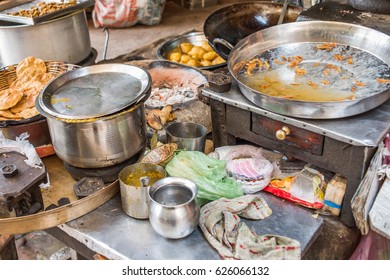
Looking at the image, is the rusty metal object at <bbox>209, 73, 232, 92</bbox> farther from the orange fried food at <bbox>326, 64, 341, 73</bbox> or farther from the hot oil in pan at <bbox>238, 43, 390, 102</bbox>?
the orange fried food at <bbox>326, 64, 341, 73</bbox>

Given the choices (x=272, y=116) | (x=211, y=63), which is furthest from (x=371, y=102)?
(x=211, y=63)

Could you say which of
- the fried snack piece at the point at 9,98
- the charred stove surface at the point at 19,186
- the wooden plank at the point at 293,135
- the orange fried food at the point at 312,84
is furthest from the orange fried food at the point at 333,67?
the fried snack piece at the point at 9,98

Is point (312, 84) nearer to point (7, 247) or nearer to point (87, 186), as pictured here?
point (87, 186)

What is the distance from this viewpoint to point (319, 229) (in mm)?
1990

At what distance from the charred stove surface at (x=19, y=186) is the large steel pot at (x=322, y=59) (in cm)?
107

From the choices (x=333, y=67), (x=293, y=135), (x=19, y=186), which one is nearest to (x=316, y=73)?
(x=333, y=67)

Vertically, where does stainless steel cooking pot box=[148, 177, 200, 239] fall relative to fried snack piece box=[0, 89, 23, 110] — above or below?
below

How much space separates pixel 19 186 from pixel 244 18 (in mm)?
2734

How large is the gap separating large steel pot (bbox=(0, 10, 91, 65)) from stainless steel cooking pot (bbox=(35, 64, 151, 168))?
107 centimetres

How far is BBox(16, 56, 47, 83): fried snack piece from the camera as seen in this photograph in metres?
2.76

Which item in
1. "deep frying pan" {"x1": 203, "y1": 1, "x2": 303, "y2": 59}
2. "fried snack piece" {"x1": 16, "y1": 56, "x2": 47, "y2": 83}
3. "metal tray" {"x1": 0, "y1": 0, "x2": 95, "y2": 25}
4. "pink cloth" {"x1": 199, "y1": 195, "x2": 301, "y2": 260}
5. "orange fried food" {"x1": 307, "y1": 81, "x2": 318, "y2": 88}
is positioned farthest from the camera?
"deep frying pan" {"x1": 203, "y1": 1, "x2": 303, "y2": 59}

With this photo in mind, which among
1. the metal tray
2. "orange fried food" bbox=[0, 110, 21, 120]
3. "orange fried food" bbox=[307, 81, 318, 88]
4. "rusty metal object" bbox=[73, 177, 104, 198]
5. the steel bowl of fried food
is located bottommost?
the steel bowl of fried food

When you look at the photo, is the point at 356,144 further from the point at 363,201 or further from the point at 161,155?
the point at 161,155

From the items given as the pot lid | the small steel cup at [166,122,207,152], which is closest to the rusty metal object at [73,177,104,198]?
the pot lid
